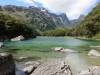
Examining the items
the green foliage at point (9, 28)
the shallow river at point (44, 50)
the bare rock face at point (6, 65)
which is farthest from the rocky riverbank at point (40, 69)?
the green foliage at point (9, 28)

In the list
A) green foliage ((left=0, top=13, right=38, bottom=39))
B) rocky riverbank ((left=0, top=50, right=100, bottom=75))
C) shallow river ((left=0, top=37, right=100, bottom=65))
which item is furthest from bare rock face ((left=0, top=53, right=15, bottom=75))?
green foliage ((left=0, top=13, right=38, bottom=39))

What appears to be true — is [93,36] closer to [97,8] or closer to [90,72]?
[97,8]

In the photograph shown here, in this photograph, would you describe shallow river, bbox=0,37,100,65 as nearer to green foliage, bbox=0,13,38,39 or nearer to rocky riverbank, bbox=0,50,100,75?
rocky riverbank, bbox=0,50,100,75

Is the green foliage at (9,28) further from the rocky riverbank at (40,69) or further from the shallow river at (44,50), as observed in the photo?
the rocky riverbank at (40,69)

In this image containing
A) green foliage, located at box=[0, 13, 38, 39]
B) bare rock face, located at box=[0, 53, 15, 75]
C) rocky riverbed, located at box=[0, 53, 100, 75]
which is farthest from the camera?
green foliage, located at box=[0, 13, 38, 39]

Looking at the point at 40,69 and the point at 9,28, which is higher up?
the point at 40,69

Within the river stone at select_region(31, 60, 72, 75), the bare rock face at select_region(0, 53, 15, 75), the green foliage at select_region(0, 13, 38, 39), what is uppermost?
the bare rock face at select_region(0, 53, 15, 75)

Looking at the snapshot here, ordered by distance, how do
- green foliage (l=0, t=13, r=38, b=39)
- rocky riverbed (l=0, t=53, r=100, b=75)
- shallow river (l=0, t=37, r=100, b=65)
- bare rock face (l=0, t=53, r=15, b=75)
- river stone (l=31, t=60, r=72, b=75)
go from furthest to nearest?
green foliage (l=0, t=13, r=38, b=39) < shallow river (l=0, t=37, r=100, b=65) < river stone (l=31, t=60, r=72, b=75) < rocky riverbed (l=0, t=53, r=100, b=75) < bare rock face (l=0, t=53, r=15, b=75)

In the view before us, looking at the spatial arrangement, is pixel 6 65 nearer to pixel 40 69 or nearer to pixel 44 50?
pixel 40 69

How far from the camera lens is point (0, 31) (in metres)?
130

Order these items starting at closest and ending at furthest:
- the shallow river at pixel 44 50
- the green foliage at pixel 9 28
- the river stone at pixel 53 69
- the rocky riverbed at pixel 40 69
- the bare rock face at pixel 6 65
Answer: the bare rock face at pixel 6 65
the rocky riverbed at pixel 40 69
the river stone at pixel 53 69
the shallow river at pixel 44 50
the green foliage at pixel 9 28

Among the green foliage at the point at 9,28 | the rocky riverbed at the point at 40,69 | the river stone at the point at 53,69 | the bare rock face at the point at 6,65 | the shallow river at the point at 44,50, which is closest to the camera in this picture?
the bare rock face at the point at 6,65

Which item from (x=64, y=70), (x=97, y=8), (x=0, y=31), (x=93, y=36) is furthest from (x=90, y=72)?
(x=97, y=8)

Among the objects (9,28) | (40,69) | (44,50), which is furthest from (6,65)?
(9,28)
